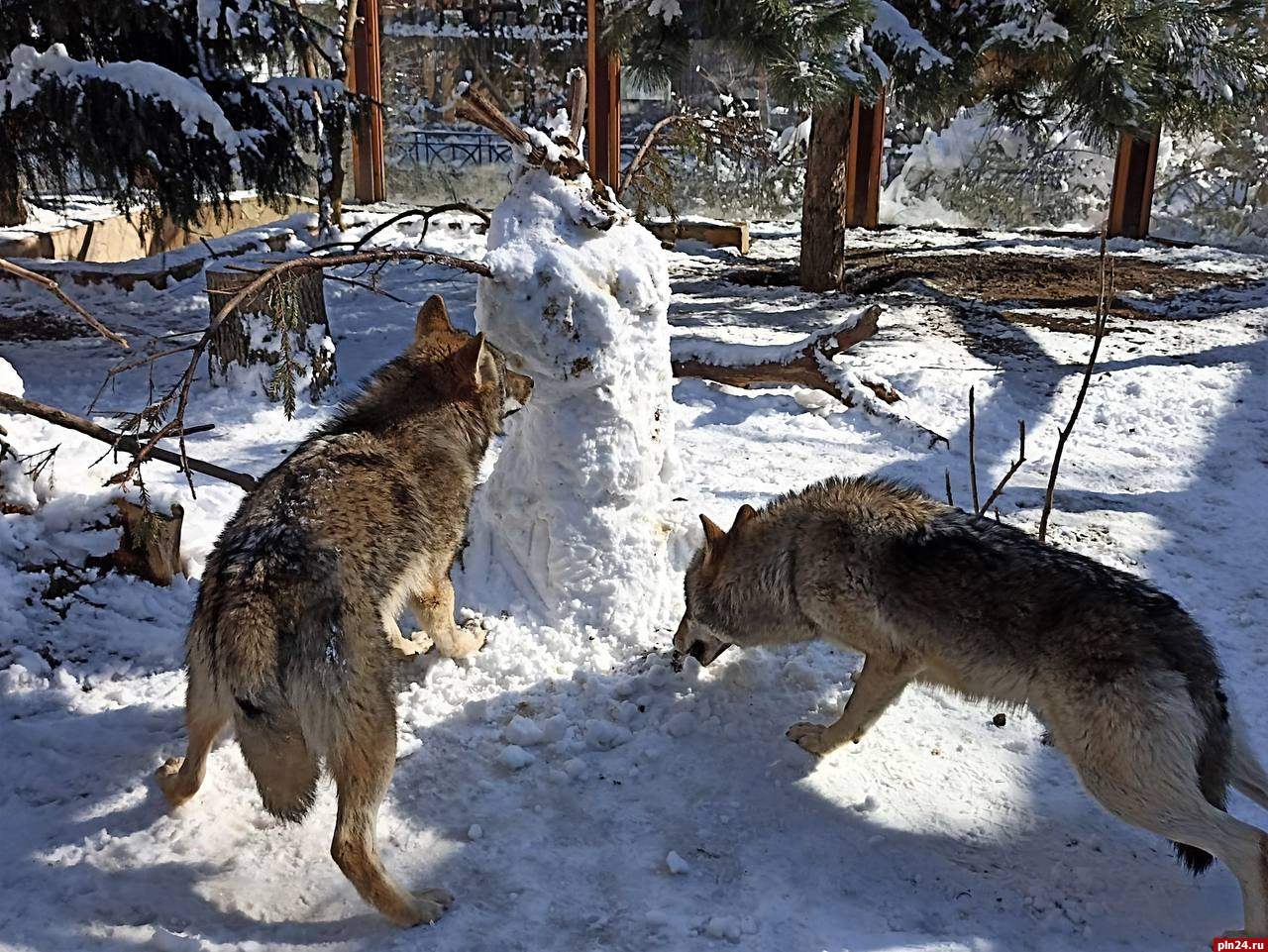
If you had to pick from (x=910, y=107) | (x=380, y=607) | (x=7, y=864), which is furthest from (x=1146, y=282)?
(x=7, y=864)

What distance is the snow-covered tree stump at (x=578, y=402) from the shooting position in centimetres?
385

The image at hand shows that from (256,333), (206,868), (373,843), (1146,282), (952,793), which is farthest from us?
(1146,282)

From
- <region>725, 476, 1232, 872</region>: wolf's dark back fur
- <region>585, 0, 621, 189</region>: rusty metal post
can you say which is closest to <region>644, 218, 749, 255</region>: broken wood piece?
<region>585, 0, 621, 189</region>: rusty metal post

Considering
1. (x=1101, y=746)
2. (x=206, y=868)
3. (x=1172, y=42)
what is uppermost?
(x=1172, y=42)

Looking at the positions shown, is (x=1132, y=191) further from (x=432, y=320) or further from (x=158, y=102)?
(x=432, y=320)

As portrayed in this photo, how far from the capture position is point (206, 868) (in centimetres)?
275

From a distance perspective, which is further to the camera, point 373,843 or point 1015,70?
point 1015,70

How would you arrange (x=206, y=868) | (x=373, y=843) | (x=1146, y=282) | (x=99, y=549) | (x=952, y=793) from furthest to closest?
(x=1146, y=282) < (x=99, y=549) < (x=952, y=793) < (x=206, y=868) < (x=373, y=843)

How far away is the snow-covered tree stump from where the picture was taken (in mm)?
3846

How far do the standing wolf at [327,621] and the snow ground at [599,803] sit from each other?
0.83ft

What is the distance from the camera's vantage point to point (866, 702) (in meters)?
3.26

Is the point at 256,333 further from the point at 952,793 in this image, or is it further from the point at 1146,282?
the point at 1146,282

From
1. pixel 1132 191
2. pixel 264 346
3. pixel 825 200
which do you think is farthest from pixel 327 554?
pixel 1132 191

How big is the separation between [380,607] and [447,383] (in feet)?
3.50
